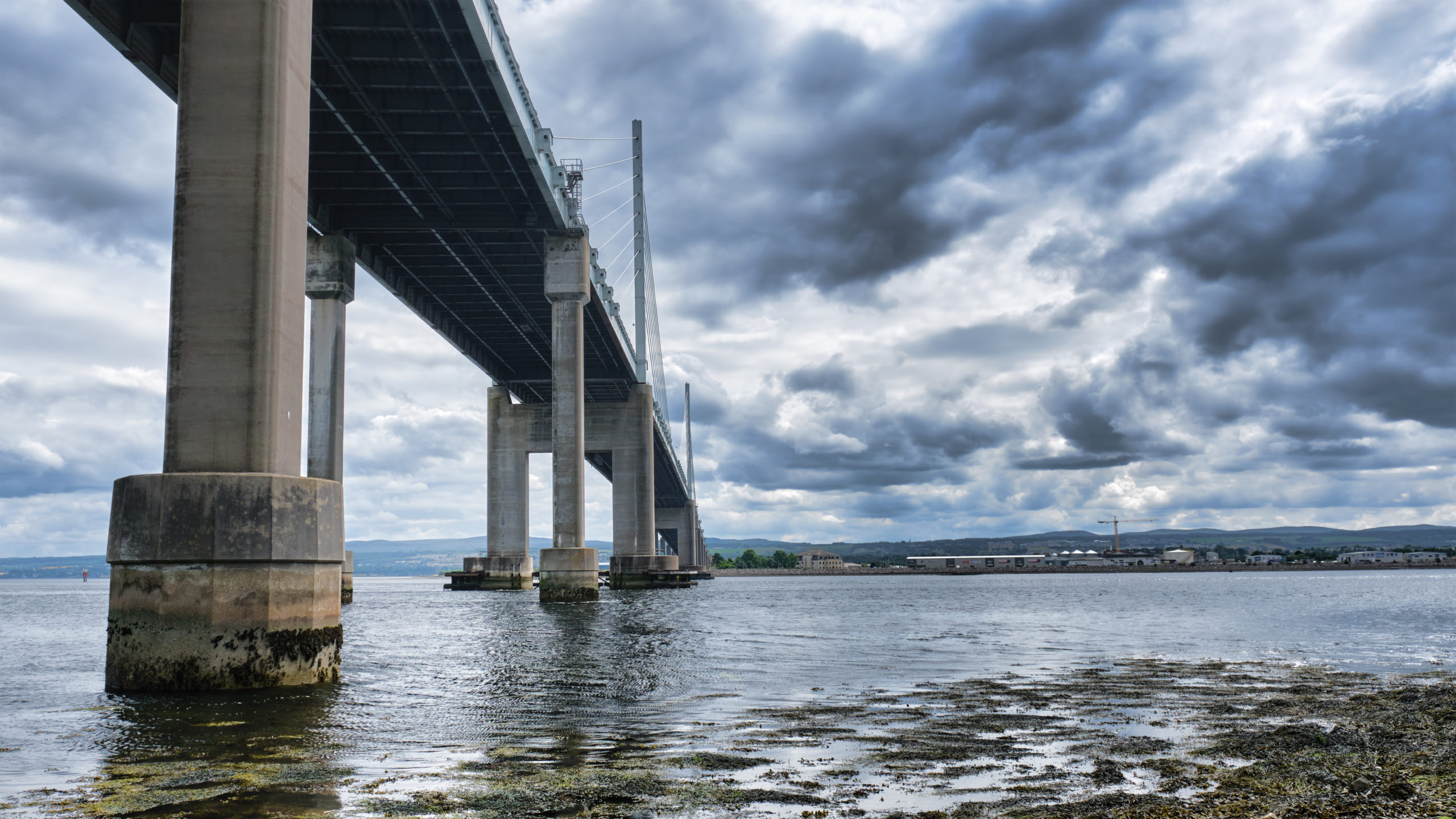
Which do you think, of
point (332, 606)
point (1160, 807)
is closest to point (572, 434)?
point (332, 606)

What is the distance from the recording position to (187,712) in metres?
9.34

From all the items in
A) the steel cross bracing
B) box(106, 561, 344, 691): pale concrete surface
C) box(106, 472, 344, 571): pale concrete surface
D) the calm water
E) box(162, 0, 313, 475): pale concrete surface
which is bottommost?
the calm water

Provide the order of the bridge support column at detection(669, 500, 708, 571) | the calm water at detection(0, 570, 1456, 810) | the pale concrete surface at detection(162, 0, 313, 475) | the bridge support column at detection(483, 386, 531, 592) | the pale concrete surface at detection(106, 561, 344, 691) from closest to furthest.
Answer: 1. the calm water at detection(0, 570, 1456, 810)
2. the pale concrete surface at detection(106, 561, 344, 691)
3. the pale concrete surface at detection(162, 0, 313, 475)
4. the bridge support column at detection(483, 386, 531, 592)
5. the bridge support column at detection(669, 500, 708, 571)

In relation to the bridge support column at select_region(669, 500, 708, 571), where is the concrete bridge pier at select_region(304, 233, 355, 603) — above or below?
above

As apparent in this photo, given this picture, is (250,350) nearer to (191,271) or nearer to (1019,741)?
(191,271)

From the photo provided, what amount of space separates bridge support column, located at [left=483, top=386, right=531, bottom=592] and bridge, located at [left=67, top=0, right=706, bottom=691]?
0.15 m

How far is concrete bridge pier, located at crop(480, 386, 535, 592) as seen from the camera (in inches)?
2694

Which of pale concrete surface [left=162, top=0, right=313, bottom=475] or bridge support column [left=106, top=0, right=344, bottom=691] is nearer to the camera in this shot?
bridge support column [left=106, top=0, right=344, bottom=691]

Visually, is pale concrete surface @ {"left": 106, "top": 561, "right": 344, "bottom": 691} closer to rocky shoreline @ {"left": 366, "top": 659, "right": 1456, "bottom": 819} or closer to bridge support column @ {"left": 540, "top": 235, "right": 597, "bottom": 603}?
rocky shoreline @ {"left": 366, "top": 659, "right": 1456, "bottom": 819}

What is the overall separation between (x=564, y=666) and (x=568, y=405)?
1146 inches

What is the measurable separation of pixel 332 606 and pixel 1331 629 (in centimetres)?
2618

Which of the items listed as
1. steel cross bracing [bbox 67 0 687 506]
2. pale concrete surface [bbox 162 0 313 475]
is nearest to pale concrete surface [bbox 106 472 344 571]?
pale concrete surface [bbox 162 0 313 475]

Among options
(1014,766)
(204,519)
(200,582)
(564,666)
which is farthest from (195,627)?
(1014,766)

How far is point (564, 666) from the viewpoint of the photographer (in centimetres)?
1573
